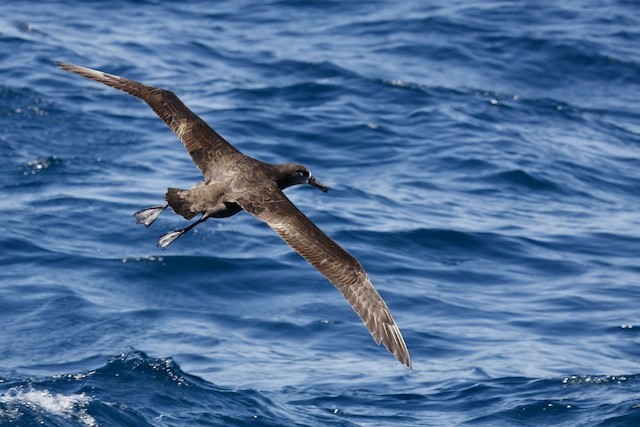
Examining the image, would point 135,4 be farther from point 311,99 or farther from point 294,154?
point 294,154

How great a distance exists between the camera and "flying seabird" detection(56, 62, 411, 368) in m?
10.1

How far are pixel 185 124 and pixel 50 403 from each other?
2945mm

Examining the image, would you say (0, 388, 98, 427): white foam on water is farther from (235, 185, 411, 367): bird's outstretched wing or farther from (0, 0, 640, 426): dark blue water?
(235, 185, 411, 367): bird's outstretched wing

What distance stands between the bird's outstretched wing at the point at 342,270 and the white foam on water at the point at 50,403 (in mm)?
2727

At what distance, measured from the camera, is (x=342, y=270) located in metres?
10.1

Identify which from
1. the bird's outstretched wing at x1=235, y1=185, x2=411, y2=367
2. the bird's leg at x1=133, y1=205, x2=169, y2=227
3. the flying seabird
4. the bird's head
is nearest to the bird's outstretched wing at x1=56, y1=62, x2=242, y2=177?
the flying seabird

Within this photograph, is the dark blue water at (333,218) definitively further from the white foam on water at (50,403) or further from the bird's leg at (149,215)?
the bird's leg at (149,215)

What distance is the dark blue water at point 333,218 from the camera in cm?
1298

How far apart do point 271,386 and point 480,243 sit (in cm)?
479

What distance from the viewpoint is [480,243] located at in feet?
55.0

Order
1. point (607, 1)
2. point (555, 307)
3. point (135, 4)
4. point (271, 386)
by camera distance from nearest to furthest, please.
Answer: point (271, 386) → point (555, 307) → point (135, 4) → point (607, 1)

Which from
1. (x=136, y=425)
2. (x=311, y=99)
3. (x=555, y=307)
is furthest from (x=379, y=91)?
(x=136, y=425)

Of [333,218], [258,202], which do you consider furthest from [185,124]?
[333,218]

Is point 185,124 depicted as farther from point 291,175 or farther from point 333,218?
point 333,218
